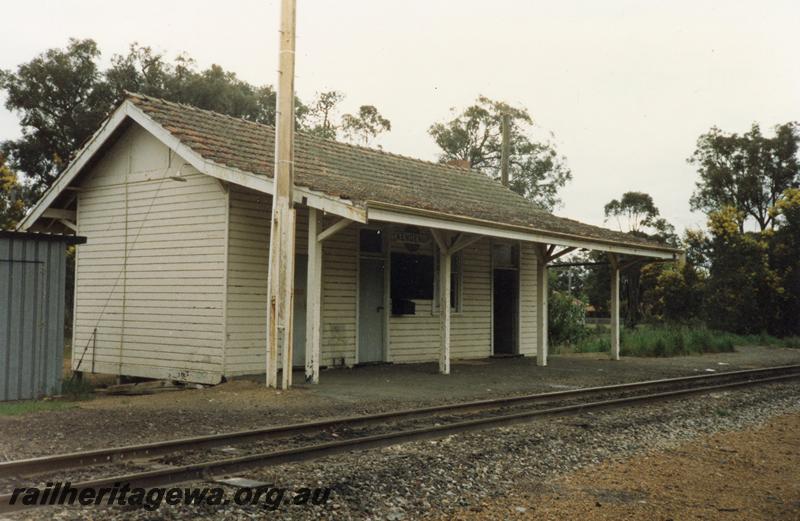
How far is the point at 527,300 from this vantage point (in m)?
18.6

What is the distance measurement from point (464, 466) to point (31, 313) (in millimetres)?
6540

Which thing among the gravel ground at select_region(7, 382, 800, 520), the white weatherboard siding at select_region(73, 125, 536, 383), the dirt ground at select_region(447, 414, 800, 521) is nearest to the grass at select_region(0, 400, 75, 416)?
the white weatherboard siding at select_region(73, 125, 536, 383)

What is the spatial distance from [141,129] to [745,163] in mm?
40374

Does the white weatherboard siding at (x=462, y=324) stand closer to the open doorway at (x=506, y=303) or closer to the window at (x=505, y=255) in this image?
the window at (x=505, y=255)

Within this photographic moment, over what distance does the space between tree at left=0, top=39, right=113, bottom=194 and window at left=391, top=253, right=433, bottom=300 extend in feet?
68.8

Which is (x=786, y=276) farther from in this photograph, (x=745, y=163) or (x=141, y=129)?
(x=141, y=129)

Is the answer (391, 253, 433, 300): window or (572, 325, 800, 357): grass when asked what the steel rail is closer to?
(391, 253, 433, 300): window

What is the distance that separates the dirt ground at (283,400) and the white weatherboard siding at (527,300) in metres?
1.82

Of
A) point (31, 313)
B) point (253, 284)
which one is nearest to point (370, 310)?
point (253, 284)

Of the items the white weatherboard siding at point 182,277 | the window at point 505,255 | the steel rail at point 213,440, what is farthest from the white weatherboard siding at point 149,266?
the window at point 505,255

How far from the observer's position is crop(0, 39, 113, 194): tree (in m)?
31.4

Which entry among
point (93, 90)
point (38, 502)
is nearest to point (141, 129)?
point (38, 502)

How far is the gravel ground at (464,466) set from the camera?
5.01 m

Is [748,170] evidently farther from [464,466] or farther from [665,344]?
[464,466]
